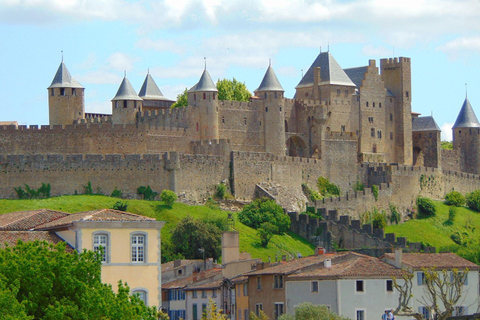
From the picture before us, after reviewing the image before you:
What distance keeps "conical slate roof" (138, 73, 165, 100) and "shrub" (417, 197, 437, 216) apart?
2437cm

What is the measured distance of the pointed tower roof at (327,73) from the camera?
115812 millimetres

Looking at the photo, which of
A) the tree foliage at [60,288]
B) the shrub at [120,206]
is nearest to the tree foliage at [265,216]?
the shrub at [120,206]

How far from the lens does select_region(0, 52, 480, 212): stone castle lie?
95688mm

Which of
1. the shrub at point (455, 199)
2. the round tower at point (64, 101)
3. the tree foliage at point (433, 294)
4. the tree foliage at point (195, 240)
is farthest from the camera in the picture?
the shrub at point (455, 199)

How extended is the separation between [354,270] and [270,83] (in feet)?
156

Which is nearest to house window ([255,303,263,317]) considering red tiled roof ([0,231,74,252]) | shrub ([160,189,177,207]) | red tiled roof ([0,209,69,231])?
red tiled roof ([0,209,69,231])

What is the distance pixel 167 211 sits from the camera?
93.1 meters

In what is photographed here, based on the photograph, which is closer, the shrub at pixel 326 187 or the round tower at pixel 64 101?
the round tower at pixel 64 101

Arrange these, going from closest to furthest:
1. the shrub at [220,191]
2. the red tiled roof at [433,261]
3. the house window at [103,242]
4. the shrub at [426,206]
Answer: the house window at [103,242] → the red tiled roof at [433,261] → the shrub at [220,191] → the shrub at [426,206]

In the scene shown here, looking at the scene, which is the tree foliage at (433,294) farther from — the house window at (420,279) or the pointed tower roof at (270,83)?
the pointed tower roof at (270,83)

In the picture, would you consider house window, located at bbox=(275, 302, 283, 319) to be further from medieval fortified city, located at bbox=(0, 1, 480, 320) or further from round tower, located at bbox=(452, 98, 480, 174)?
round tower, located at bbox=(452, 98, 480, 174)

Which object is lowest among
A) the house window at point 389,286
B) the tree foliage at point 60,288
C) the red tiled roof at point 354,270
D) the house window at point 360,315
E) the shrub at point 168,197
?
the house window at point 360,315

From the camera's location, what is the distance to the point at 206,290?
7038 centimetres

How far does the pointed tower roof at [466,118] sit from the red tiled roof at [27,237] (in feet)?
261
